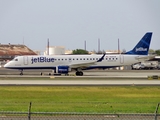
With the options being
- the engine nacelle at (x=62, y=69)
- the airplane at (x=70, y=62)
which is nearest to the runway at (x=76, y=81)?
the engine nacelle at (x=62, y=69)

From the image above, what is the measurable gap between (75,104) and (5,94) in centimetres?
1040

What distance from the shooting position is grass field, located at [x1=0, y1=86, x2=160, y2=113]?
2506 centimetres

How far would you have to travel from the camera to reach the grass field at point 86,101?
25.1m

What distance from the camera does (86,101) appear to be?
30.8m

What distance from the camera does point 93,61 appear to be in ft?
244

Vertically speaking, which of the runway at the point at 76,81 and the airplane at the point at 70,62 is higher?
the airplane at the point at 70,62

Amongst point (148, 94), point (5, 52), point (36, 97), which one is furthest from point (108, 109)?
point (5, 52)

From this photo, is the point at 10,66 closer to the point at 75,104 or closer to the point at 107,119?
the point at 75,104

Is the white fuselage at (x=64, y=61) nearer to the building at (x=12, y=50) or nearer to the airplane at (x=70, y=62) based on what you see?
the airplane at (x=70, y=62)

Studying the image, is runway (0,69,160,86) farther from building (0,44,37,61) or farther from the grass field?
building (0,44,37,61)

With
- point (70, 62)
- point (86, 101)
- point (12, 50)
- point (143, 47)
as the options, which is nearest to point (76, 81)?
point (70, 62)

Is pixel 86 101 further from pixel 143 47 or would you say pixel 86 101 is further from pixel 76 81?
pixel 143 47

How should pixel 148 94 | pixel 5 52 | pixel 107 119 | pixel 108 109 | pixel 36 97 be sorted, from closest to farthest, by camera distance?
pixel 107 119, pixel 108 109, pixel 36 97, pixel 148 94, pixel 5 52

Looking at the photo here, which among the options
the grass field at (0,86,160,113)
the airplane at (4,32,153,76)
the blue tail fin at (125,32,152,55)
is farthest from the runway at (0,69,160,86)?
the blue tail fin at (125,32,152,55)
